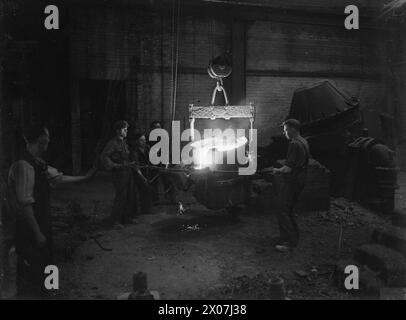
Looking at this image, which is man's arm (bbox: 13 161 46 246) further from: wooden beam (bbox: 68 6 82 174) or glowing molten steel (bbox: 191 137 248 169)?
wooden beam (bbox: 68 6 82 174)

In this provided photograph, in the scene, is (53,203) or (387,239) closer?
(387,239)

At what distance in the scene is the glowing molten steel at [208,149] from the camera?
7.98m

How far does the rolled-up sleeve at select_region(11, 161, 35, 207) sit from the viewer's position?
4312 mm

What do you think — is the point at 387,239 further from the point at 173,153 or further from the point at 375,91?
the point at 375,91

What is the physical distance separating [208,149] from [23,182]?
429 cm

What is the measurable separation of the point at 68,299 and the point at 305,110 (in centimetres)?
869

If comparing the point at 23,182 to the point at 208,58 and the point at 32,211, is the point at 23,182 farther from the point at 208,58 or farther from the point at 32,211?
the point at 208,58

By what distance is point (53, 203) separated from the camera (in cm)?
983

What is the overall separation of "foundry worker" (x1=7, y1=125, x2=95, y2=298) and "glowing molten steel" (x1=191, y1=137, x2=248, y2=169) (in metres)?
3.60

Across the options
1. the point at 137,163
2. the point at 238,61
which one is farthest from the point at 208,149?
the point at 238,61

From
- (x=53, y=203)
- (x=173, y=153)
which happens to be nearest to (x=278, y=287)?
(x=53, y=203)

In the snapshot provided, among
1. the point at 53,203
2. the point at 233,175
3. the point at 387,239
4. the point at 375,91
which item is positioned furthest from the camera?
the point at 375,91

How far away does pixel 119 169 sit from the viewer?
8086mm

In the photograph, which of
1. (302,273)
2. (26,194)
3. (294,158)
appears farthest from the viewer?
(294,158)
